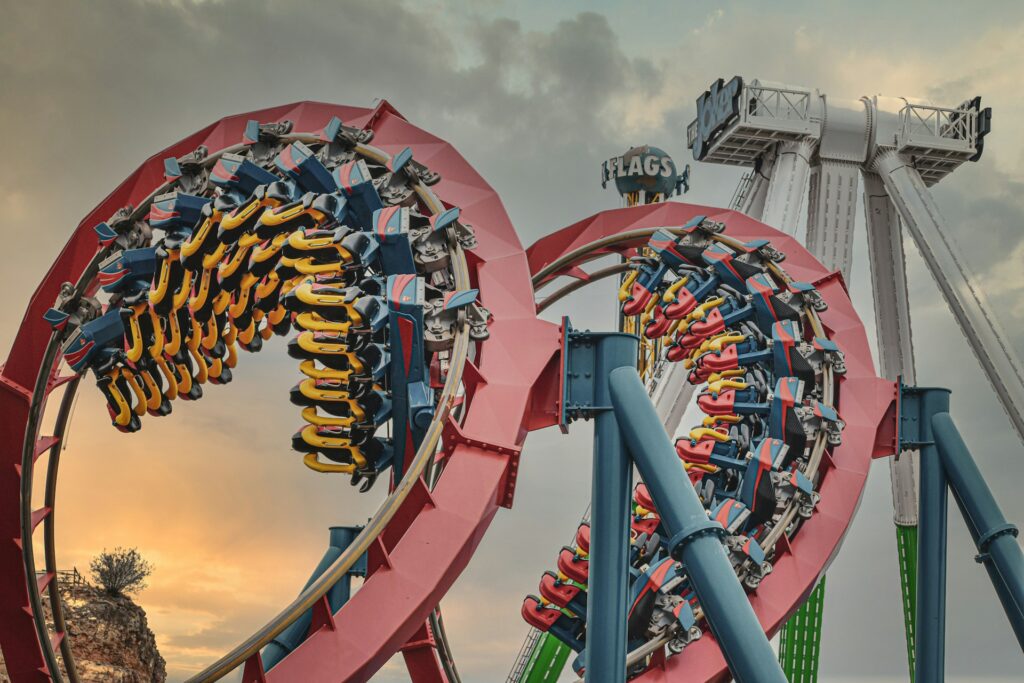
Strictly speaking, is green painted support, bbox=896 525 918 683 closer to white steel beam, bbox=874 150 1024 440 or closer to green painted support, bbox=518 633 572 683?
white steel beam, bbox=874 150 1024 440

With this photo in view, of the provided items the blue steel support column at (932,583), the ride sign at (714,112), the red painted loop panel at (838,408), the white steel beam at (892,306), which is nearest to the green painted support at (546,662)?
the red painted loop panel at (838,408)

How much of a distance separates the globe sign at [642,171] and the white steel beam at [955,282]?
521 cm

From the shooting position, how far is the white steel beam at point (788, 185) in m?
22.9

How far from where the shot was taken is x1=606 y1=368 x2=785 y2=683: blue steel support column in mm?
8781

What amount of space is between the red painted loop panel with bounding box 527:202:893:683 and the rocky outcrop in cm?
880

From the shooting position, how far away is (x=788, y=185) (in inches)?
925

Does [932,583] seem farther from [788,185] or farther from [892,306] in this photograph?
[892,306]

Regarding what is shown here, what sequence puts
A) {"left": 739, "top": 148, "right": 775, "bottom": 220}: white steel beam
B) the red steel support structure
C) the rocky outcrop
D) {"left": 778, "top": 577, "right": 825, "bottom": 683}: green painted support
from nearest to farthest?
the red steel support structure → the rocky outcrop → {"left": 778, "top": 577, "right": 825, "bottom": 683}: green painted support → {"left": 739, "top": 148, "right": 775, "bottom": 220}: white steel beam

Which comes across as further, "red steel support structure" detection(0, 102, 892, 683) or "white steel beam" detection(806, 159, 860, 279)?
"white steel beam" detection(806, 159, 860, 279)

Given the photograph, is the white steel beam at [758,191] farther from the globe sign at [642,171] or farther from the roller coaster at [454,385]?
the roller coaster at [454,385]

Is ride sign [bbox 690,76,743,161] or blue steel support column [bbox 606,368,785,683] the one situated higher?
ride sign [bbox 690,76,743,161]

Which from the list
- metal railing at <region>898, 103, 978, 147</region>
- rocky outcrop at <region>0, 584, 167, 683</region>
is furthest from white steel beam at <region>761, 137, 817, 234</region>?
rocky outcrop at <region>0, 584, 167, 683</region>

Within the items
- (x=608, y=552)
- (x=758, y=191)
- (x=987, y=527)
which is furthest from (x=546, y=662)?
(x=608, y=552)

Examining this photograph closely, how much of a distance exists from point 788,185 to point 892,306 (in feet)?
12.9
